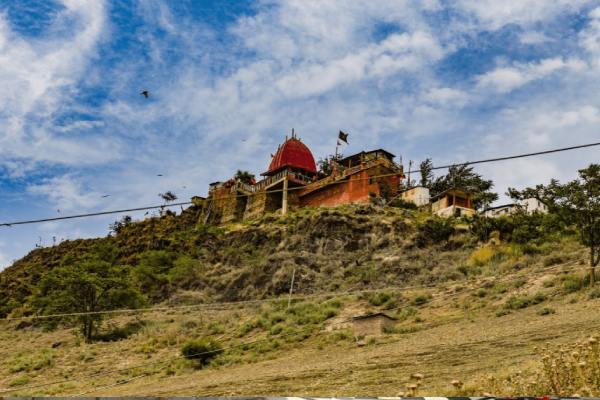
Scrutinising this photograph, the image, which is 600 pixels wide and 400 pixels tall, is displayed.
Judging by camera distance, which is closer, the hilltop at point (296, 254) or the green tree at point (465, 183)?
the hilltop at point (296, 254)

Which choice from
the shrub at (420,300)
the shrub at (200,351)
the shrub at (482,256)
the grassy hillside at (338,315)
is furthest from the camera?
the shrub at (482,256)

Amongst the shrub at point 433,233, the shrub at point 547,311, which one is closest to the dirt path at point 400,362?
the shrub at point 547,311

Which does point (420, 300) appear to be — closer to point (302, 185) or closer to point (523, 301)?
point (523, 301)

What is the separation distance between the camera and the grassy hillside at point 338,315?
17.0m

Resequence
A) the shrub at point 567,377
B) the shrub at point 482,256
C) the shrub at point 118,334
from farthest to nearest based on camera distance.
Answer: the shrub at point 482,256, the shrub at point 118,334, the shrub at point 567,377

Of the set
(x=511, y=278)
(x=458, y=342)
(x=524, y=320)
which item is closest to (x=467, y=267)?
(x=511, y=278)

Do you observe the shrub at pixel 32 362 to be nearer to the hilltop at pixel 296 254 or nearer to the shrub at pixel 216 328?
the shrub at pixel 216 328

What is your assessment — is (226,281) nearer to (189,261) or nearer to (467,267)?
(189,261)

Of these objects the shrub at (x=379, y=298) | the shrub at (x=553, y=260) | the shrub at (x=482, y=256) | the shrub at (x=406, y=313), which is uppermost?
the shrub at (x=482, y=256)

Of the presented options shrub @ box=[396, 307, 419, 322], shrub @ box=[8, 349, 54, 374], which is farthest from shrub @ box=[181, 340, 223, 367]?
shrub @ box=[396, 307, 419, 322]

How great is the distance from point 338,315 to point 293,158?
26808 mm

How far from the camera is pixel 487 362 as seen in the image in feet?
54.3

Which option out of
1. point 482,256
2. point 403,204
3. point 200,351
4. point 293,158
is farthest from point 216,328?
point 293,158

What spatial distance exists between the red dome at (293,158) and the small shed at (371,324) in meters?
29.0
